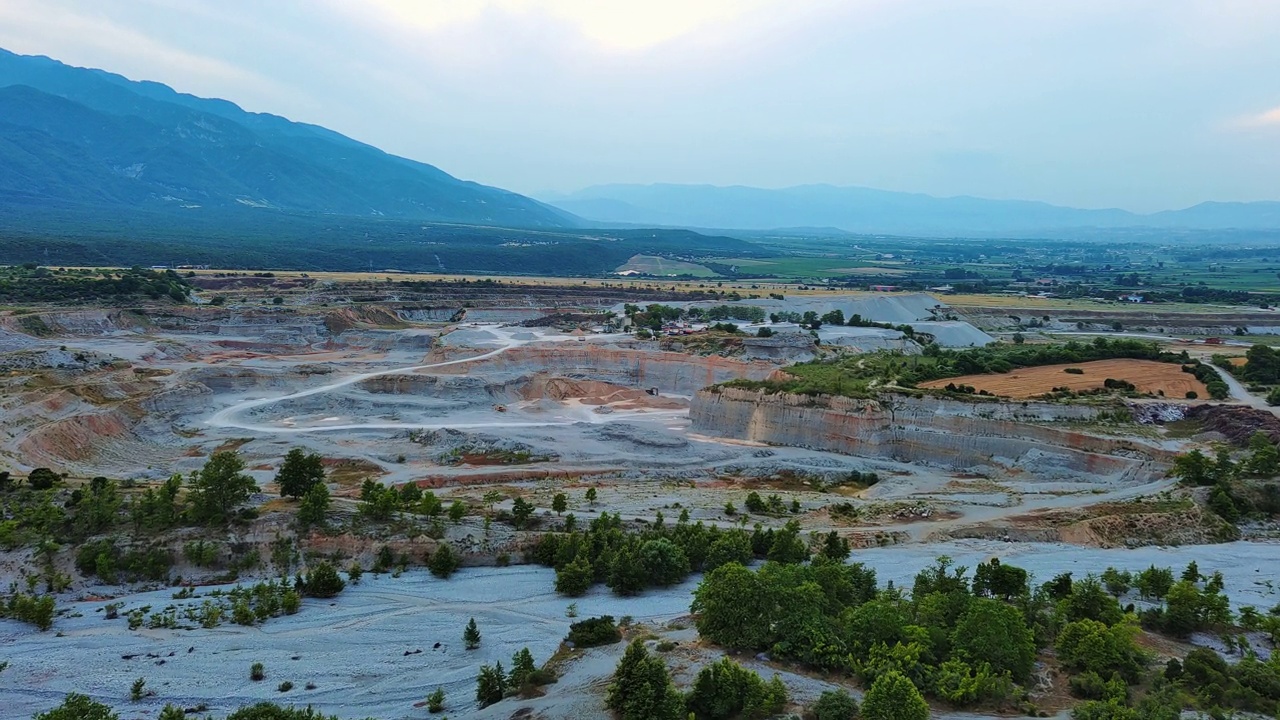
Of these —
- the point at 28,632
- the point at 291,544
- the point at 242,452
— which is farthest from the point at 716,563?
the point at 242,452

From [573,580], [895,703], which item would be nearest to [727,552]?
[573,580]

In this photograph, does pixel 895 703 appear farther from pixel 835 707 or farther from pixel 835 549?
pixel 835 549

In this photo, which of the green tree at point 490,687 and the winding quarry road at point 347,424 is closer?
the green tree at point 490,687

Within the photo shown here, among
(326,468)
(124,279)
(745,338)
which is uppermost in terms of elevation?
(124,279)

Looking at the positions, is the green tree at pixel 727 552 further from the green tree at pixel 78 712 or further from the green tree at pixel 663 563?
the green tree at pixel 78 712

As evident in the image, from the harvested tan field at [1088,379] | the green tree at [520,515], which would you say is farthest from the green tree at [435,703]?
the harvested tan field at [1088,379]

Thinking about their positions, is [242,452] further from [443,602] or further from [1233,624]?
[1233,624]

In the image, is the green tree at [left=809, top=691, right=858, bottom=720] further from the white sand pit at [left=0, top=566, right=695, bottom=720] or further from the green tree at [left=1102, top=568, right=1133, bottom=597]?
the green tree at [left=1102, top=568, right=1133, bottom=597]

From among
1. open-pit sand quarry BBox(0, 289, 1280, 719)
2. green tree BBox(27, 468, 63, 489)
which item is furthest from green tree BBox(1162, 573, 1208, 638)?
green tree BBox(27, 468, 63, 489)
